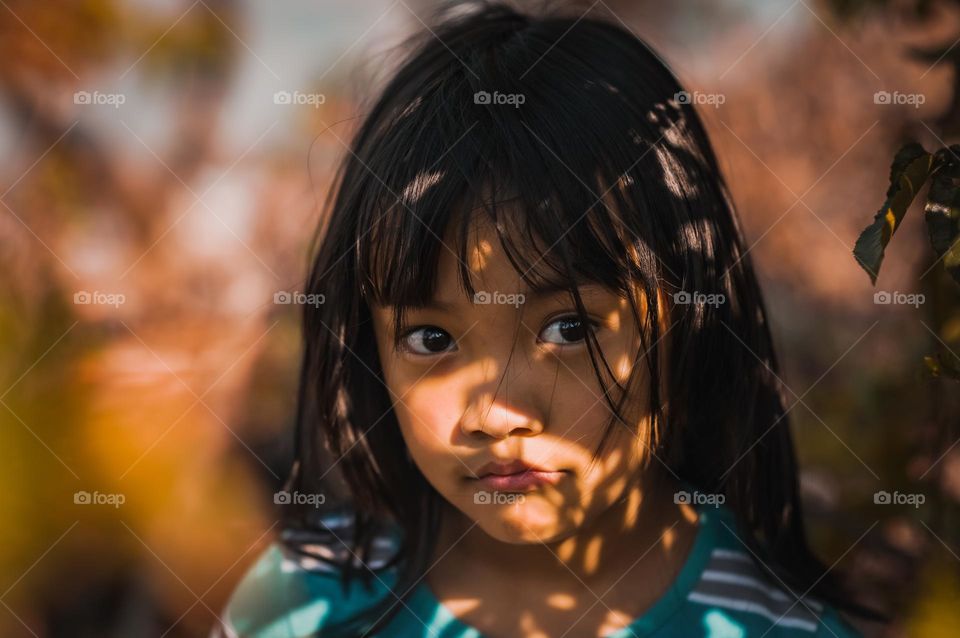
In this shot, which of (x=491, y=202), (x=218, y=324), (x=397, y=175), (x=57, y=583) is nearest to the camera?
(x=491, y=202)

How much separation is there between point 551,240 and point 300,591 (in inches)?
37.6

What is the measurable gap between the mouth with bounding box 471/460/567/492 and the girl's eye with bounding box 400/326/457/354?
0.20m

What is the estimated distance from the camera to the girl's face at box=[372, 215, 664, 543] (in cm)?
154

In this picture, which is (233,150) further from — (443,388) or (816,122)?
(443,388)

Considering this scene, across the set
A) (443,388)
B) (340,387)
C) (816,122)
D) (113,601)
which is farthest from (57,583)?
(816,122)

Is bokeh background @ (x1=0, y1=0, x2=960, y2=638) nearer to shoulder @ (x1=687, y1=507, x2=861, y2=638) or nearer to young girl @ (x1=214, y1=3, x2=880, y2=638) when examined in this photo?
shoulder @ (x1=687, y1=507, x2=861, y2=638)

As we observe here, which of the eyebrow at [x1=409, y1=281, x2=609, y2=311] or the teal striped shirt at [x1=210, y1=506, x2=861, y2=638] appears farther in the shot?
the teal striped shirt at [x1=210, y1=506, x2=861, y2=638]

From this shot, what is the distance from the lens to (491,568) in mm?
1860

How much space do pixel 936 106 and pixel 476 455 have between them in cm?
244

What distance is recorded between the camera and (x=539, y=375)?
5.08 ft

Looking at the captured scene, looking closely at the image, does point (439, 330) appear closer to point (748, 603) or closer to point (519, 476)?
point (519, 476)

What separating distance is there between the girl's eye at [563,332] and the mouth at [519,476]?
0.21m

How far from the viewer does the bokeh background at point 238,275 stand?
8.04 ft

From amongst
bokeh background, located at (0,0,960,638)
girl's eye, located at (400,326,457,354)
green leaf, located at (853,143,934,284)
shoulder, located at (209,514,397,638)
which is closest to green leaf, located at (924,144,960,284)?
green leaf, located at (853,143,934,284)
